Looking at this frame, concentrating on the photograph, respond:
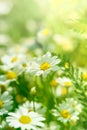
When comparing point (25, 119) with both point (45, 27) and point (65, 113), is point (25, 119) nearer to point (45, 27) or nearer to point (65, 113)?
point (65, 113)

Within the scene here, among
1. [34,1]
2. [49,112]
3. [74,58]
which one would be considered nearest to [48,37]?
[74,58]

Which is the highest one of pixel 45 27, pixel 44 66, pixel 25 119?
pixel 45 27

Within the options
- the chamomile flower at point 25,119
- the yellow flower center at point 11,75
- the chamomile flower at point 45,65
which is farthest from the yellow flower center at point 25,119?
the yellow flower center at point 11,75

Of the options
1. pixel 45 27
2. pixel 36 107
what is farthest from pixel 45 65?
pixel 45 27

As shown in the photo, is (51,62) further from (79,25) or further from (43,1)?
(43,1)

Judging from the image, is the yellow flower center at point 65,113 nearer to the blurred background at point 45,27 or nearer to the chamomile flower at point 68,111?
the chamomile flower at point 68,111

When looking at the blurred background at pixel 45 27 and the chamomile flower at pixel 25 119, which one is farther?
the blurred background at pixel 45 27
